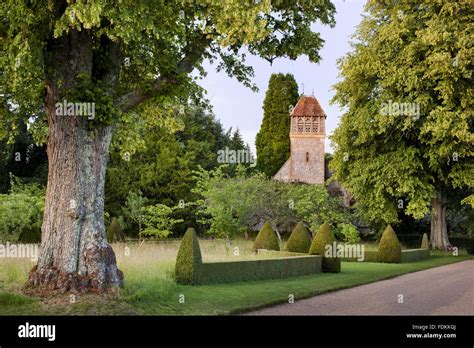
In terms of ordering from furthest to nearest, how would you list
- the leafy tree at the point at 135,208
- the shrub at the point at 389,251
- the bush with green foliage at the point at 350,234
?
the bush with green foliage at the point at 350,234, the leafy tree at the point at 135,208, the shrub at the point at 389,251

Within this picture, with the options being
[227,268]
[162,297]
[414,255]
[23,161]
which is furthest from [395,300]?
[23,161]

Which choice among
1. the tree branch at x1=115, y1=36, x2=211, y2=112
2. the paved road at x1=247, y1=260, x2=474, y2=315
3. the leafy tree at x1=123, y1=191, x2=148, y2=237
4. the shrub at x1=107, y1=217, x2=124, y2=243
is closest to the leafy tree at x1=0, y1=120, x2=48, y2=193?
the leafy tree at x1=123, y1=191, x2=148, y2=237

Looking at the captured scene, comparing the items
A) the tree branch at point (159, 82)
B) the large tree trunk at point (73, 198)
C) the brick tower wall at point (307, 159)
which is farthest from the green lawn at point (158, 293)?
the brick tower wall at point (307, 159)

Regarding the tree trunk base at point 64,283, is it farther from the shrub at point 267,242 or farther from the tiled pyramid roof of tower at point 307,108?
the tiled pyramid roof of tower at point 307,108

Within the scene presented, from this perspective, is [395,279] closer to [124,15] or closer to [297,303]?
[297,303]

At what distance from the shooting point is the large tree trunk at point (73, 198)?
38.3ft

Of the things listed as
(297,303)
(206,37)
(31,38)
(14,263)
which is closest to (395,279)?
(297,303)

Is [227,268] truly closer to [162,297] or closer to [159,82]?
[162,297]

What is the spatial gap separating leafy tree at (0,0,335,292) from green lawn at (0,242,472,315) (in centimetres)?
64

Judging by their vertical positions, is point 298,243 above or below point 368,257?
above

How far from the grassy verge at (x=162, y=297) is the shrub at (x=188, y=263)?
0.34m

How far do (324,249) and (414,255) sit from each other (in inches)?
377

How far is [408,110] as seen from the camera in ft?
94.0
